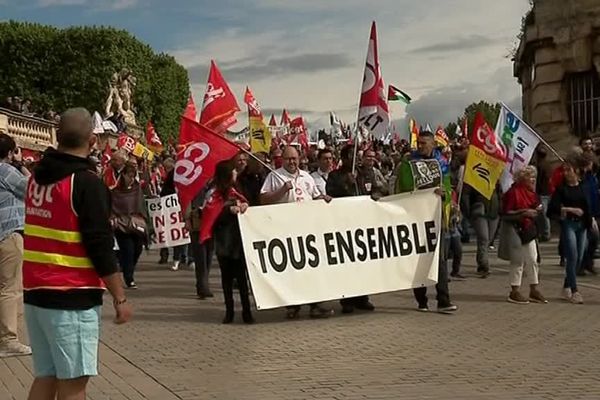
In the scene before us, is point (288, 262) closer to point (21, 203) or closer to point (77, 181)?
point (21, 203)

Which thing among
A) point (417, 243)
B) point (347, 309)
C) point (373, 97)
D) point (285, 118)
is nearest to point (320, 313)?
point (347, 309)

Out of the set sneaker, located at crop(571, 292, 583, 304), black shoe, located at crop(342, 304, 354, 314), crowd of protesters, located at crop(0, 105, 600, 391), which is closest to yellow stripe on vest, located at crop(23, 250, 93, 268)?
crowd of protesters, located at crop(0, 105, 600, 391)

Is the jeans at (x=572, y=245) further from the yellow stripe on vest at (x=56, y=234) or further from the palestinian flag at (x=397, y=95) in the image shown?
the palestinian flag at (x=397, y=95)

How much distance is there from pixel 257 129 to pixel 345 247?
11.6 metres

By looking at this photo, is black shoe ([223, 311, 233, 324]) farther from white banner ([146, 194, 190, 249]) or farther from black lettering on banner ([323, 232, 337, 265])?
white banner ([146, 194, 190, 249])

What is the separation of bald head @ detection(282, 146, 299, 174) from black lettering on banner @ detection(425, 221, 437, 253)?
1.57m

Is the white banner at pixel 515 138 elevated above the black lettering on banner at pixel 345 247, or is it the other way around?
the white banner at pixel 515 138

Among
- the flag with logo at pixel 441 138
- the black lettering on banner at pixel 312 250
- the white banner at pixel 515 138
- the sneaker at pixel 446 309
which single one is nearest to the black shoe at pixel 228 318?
the black lettering on banner at pixel 312 250

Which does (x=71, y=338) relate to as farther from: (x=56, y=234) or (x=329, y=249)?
(x=329, y=249)

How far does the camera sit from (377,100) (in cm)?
1298

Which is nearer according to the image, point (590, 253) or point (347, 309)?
point (347, 309)

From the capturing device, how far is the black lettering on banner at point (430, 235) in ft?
38.0

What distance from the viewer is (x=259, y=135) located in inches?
885

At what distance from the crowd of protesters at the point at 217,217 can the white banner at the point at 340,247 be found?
7.7 inches
